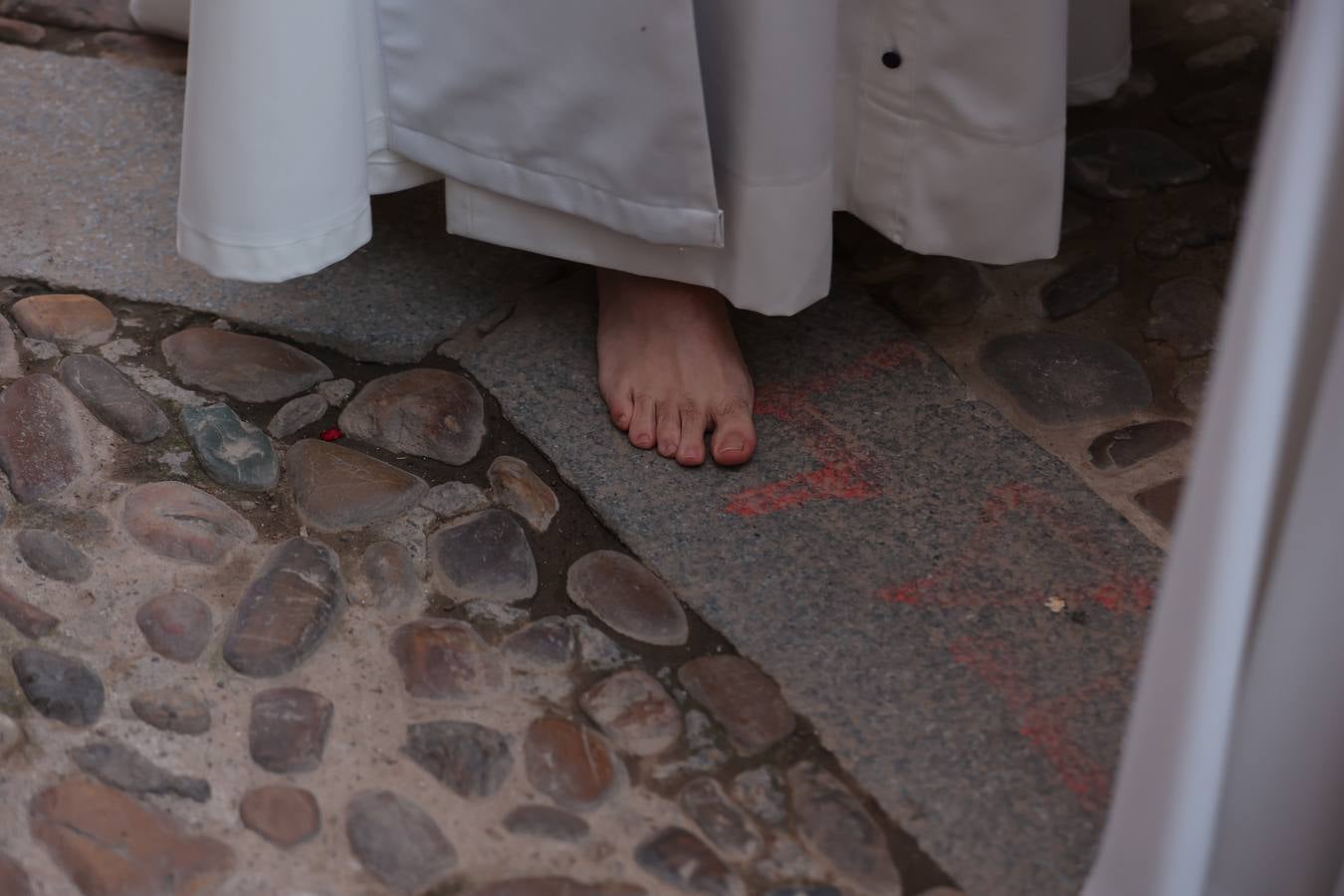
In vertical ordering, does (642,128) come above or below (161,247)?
above

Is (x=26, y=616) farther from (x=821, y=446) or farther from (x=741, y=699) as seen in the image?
(x=821, y=446)

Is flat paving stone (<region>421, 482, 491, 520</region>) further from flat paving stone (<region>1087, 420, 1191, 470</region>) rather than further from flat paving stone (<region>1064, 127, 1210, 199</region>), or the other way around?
flat paving stone (<region>1064, 127, 1210, 199</region>)

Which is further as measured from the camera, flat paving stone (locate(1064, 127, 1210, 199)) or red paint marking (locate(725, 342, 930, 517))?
flat paving stone (locate(1064, 127, 1210, 199))

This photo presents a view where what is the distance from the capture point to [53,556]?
3.63 ft

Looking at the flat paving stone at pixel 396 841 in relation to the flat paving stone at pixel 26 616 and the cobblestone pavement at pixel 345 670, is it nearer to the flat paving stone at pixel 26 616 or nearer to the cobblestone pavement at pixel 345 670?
the cobblestone pavement at pixel 345 670

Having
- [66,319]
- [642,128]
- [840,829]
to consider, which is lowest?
[840,829]

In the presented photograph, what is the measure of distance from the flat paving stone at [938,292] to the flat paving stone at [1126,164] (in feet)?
0.81

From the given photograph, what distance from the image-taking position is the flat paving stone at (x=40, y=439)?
1.17 m

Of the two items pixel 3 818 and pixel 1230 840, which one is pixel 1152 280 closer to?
pixel 1230 840

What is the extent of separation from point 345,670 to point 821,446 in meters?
0.48

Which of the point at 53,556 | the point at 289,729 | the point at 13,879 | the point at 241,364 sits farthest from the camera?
the point at 241,364

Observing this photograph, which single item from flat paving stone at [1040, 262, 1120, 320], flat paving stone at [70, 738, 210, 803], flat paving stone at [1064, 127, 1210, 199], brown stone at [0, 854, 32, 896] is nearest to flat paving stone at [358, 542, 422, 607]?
flat paving stone at [70, 738, 210, 803]

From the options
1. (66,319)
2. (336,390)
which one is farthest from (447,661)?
(66,319)

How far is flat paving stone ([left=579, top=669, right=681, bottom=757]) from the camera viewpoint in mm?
1004
